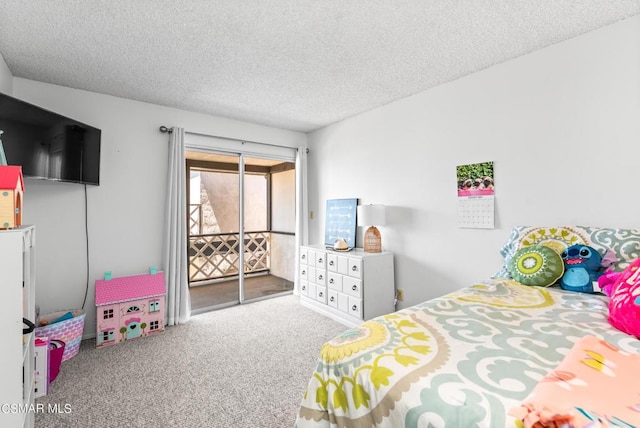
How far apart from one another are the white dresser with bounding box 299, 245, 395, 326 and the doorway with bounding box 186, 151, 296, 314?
3.51 ft

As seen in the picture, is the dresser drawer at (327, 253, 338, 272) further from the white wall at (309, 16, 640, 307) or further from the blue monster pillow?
the blue monster pillow

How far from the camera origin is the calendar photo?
8.14ft

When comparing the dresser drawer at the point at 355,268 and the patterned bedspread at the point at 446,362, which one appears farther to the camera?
the dresser drawer at the point at 355,268

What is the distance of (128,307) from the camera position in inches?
110

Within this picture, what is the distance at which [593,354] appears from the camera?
921mm

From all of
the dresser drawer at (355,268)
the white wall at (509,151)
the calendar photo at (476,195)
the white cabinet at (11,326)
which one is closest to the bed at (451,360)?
the white wall at (509,151)

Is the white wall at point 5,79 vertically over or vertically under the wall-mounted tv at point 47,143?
over

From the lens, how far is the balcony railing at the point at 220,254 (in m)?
4.03

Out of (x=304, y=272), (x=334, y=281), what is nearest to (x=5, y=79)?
(x=304, y=272)

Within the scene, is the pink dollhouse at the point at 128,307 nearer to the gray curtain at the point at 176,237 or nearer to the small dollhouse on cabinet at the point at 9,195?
the gray curtain at the point at 176,237

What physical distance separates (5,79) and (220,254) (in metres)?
2.74

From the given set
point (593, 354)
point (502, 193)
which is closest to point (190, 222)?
point (502, 193)

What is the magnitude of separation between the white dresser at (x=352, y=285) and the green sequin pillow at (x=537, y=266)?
52.5 inches

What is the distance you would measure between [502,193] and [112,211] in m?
3.76
